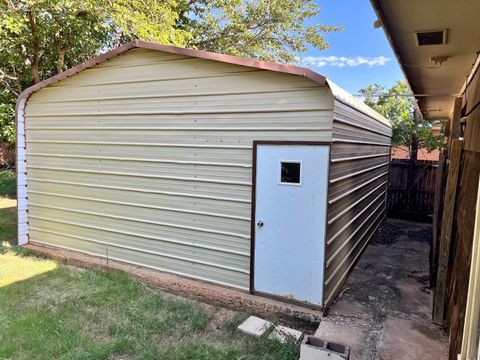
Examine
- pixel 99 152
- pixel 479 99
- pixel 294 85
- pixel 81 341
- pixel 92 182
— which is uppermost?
pixel 294 85

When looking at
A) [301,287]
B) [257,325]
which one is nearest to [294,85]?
[301,287]

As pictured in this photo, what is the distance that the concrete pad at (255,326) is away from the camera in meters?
3.46

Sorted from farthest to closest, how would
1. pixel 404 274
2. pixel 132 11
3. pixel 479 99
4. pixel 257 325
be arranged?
pixel 132 11
pixel 404 274
pixel 257 325
pixel 479 99

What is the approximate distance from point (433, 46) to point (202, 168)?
267 centimetres

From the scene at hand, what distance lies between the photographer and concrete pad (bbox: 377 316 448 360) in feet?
9.39

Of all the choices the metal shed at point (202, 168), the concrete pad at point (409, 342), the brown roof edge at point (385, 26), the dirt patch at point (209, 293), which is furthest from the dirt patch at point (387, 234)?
the brown roof edge at point (385, 26)

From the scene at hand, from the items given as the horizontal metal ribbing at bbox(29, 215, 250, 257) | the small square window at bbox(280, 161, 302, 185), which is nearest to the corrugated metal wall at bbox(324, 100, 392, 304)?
the small square window at bbox(280, 161, 302, 185)

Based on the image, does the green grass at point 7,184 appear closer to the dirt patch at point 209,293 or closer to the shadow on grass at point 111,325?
the dirt patch at point 209,293

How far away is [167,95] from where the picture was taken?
4.39 m

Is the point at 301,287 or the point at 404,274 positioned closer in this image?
the point at 301,287

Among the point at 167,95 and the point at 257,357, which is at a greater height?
the point at 167,95

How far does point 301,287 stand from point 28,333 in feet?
9.13

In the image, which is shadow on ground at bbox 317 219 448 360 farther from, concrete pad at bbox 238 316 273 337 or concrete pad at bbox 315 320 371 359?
concrete pad at bbox 238 316 273 337

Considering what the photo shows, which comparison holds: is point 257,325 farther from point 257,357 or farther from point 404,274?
point 404,274
